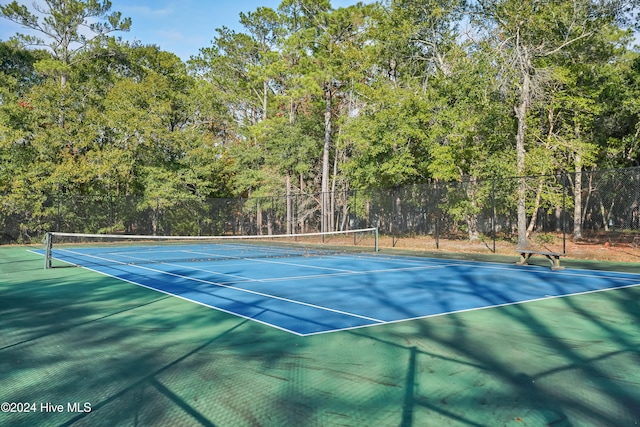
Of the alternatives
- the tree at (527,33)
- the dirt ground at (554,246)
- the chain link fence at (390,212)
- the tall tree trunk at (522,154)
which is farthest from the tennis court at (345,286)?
the tree at (527,33)

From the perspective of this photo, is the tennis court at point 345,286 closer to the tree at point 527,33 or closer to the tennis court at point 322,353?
the tennis court at point 322,353

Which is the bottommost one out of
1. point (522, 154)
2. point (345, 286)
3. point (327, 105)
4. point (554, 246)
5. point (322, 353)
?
point (322, 353)

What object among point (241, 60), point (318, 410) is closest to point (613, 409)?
point (318, 410)

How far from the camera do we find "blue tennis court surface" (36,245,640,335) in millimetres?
7297

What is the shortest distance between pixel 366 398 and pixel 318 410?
46cm

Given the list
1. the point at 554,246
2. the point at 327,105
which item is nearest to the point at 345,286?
the point at 554,246

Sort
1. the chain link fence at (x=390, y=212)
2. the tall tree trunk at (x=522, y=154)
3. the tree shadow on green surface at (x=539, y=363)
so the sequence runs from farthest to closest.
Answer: the chain link fence at (x=390, y=212), the tall tree trunk at (x=522, y=154), the tree shadow on green surface at (x=539, y=363)

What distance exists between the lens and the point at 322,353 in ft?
17.0

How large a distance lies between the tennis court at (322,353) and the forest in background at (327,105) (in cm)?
1271

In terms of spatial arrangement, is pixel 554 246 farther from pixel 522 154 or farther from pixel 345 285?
pixel 345 285

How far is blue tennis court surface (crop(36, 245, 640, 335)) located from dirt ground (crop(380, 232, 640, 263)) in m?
4.29

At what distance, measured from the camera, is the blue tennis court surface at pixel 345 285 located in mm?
7297

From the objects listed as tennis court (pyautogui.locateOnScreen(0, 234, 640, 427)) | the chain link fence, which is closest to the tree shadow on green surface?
tennis court (pyautogui.locateOnScreen(0, 234, 640, 427))

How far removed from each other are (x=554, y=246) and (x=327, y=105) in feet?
54.2
